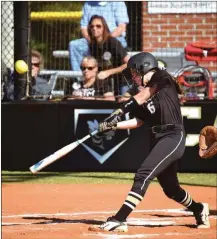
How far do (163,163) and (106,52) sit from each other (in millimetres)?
5626

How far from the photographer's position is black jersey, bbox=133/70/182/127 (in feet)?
25.5

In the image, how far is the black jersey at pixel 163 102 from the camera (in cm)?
779

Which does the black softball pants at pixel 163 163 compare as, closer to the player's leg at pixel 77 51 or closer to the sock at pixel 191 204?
the sock at pixel 191 204

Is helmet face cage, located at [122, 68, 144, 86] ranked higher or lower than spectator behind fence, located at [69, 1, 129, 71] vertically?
lower

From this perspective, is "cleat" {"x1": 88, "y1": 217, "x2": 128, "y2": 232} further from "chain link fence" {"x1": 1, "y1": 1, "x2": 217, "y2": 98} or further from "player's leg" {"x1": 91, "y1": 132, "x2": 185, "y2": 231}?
"chain link fence" {"x1": 1, "y1": 1, "x2": 217, "y2": 98}

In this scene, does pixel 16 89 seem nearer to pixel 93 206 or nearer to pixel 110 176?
pixel 110 176

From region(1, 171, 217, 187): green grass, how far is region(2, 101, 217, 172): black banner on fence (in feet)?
0.37

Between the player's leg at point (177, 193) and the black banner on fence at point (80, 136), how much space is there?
4.47 meters

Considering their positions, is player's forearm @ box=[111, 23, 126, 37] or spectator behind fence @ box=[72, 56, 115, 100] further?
player's forearm @ box=[111, 23, 126, 37]

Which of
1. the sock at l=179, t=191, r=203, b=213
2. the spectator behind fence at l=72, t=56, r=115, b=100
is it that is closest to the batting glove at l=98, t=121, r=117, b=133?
the sock at l=179, t=191, r=203, b=213

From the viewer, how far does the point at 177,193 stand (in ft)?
26.0

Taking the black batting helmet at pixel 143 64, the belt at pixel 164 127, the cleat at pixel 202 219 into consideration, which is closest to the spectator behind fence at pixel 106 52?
the black batting helmet at pixel 143 64

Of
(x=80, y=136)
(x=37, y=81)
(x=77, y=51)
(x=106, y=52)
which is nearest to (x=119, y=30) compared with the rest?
(x=106, y=52)

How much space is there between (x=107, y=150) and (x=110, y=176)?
17.9 inches
